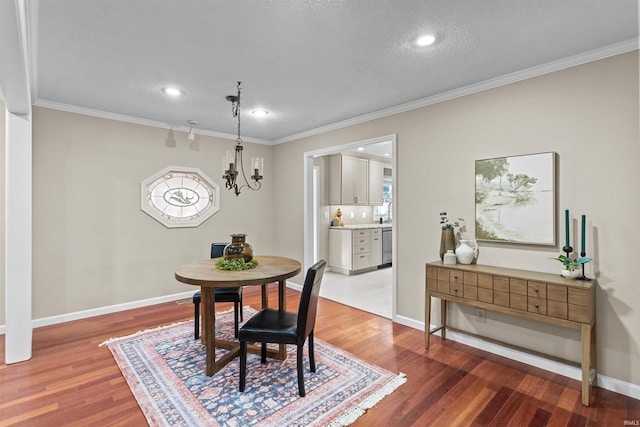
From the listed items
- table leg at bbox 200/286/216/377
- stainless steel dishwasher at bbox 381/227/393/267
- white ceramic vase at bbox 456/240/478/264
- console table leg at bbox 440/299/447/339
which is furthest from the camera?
stainless steel dishwasher at bbox 381/227/393/267

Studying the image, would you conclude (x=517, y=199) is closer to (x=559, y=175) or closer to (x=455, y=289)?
(x=559, y=175)

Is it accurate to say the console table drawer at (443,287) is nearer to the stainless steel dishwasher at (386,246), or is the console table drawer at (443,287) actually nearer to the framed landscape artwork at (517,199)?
the framed landscape artwork at (517,199)

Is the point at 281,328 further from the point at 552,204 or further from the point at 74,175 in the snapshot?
the point at 74,175

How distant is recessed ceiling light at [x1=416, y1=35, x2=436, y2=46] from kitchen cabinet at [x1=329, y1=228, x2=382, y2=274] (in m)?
4.07

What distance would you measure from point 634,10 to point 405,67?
1.37 meters

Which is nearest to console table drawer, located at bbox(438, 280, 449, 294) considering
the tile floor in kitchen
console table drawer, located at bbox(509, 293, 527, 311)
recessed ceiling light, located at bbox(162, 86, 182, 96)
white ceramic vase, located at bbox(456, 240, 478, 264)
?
white ceramic vase, located at bbox(456, 240, 478, 264)

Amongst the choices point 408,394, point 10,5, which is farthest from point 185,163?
point 408,394

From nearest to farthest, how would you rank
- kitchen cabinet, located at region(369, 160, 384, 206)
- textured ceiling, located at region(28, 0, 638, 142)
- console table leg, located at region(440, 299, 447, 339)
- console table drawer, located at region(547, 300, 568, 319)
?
1. textured ceiling, located at region(28, 0, 638, 142)
2. console table drawer, located at region(547, 300, 568, 319)
3. console table leg, located at region(440, 299, 447, 339)
4. kitchen cabinet, located at region(369, 160, 384, 206)

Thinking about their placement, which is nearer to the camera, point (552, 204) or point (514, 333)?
point (552, 204)

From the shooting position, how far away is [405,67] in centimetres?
261

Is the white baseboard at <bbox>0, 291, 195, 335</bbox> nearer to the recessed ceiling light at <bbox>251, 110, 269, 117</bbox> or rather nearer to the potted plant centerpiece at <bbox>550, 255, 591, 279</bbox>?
the recessed ceiling light at <bbox>251, 110, 269, 117</bbox>

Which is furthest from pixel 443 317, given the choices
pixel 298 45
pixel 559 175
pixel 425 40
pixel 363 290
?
pixel 298 45

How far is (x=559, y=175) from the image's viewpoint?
8.23ft

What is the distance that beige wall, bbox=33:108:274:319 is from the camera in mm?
3494
